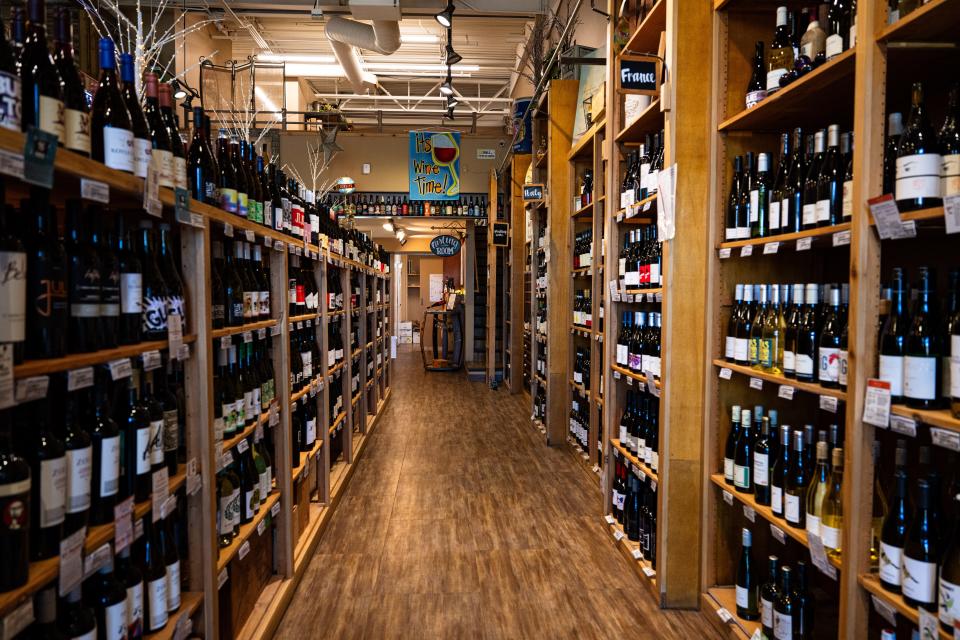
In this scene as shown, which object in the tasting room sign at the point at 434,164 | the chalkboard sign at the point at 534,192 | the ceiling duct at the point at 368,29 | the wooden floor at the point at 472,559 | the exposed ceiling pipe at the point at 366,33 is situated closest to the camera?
the wooden floor at the point at 472,559

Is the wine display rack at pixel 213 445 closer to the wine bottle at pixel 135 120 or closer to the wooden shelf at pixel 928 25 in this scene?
the wine bottle at pixel 135 120

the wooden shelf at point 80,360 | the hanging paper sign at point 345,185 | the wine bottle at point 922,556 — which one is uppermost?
the hanging paper sign at point 345,185

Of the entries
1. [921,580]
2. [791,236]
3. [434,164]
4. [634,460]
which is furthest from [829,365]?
[434,164]

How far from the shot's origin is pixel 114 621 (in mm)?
1478

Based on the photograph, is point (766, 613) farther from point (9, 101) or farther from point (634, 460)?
point (9, 101)

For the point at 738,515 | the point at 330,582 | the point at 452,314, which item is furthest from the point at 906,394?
the point at 452,314

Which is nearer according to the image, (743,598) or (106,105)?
(106,105)

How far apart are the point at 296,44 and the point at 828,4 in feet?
31.5

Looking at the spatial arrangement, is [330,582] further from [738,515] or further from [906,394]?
[906,394]

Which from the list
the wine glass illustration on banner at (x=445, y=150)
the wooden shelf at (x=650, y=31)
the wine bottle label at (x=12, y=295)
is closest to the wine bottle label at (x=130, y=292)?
the wine bottle label at (x=12, y=295)

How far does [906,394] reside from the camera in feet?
5.34

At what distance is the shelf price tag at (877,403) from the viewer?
165 cm

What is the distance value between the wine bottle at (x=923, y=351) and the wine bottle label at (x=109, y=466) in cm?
202

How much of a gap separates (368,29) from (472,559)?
6123 millimetres
